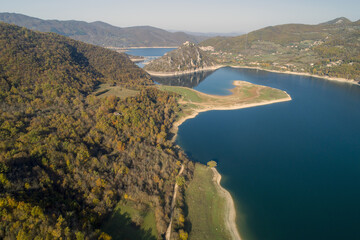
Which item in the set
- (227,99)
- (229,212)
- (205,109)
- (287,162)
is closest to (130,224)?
(229,212)

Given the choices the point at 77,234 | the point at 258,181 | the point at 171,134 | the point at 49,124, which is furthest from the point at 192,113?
the point at 77,234

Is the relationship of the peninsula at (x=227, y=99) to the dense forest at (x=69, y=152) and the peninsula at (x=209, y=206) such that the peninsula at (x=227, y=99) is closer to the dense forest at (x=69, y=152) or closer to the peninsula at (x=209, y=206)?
the dense forest at (x=69, y=152)

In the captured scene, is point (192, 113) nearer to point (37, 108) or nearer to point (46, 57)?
point (37, 108)

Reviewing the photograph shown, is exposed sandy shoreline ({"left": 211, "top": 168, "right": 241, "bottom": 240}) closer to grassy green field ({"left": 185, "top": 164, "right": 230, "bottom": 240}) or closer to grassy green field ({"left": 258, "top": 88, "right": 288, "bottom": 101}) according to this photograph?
grassy green field ({"left": 185, "top": 164, "right": 230, "bottom": 240})

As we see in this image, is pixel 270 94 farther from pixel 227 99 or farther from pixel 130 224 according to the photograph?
pixel 130 224

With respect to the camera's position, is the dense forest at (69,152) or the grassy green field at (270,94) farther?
the grassy green field at (270,94)

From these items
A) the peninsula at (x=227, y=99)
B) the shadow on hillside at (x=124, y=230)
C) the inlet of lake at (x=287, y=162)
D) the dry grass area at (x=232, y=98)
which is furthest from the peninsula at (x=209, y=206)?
the dry grass area at (x=232, y=98)
